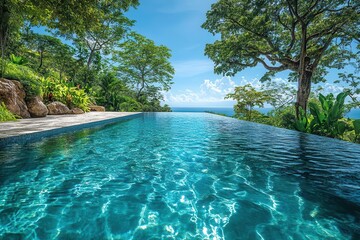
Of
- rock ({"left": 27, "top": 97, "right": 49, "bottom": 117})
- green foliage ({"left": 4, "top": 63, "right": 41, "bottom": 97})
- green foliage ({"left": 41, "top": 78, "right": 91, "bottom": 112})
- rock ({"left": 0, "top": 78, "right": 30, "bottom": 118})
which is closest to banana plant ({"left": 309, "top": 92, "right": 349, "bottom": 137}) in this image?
rock ({"left": 27, "top": 97, "right": 49, "bottom": 117})

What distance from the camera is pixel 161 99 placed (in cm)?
2880

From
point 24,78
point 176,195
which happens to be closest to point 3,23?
point 24,78

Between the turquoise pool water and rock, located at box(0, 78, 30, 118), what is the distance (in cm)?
469

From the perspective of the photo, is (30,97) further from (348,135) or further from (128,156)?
(348,135)

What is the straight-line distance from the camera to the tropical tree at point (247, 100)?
15570 millimetres

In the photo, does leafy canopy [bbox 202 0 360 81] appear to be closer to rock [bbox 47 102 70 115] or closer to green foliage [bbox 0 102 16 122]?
rock [bbox 47 102 70 115]

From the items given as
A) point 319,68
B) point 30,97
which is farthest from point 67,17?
A: point 319,68

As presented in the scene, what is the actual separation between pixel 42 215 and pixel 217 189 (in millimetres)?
2202

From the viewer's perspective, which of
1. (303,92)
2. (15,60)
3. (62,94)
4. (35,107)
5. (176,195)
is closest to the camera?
(176,195)

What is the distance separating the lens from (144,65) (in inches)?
1062

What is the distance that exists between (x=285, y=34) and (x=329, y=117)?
313 inches

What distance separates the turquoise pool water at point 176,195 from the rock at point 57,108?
7.06m

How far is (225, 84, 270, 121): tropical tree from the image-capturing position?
1557 cm

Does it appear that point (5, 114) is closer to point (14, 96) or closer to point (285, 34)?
point (14, 96)
